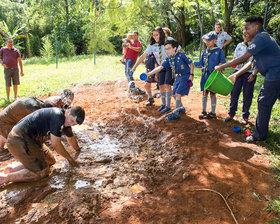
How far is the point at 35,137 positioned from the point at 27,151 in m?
0.22

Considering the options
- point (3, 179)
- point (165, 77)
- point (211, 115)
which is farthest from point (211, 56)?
point (3, 179)

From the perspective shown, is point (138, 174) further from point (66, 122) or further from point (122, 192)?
point (66, 122)

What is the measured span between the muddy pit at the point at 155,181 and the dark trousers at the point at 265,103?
0.29 metres

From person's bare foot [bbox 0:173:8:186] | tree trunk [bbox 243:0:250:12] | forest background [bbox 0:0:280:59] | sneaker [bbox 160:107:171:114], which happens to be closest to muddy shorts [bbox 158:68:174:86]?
sneaker [bbox 160:107:171:114]

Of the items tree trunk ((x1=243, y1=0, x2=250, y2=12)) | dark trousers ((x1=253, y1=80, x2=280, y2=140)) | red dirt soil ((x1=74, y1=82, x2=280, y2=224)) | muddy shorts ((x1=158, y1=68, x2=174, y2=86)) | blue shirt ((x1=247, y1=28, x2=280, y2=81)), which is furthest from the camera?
tree trunk ((x1=243, y1=0, x2=250, y2=12))

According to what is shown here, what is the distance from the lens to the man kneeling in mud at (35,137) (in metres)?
2.91

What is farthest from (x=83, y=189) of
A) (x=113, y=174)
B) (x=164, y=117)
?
(x=164, y=117)

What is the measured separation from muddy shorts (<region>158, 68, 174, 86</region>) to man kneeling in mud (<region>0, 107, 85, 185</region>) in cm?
244

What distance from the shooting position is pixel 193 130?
13.6 feet

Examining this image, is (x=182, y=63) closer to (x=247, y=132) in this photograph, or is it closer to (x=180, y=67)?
(x=180, y=67)

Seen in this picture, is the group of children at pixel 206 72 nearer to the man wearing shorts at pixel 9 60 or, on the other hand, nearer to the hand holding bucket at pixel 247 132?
the hand holding bucket at pixel 247 132

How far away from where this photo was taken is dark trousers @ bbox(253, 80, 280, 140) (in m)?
3.21

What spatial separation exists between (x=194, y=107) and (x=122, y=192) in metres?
3.06

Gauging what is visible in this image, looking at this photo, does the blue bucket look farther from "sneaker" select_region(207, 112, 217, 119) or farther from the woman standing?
the woman standing
